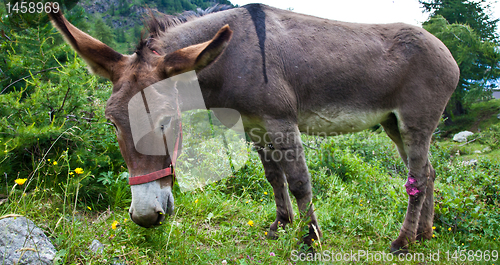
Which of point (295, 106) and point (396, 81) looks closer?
point (295, 106)

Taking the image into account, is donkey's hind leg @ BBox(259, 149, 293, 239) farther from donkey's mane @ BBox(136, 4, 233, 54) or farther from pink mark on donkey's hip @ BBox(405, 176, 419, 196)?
donkey's mane @ BBox(136, 4, 233, 54)

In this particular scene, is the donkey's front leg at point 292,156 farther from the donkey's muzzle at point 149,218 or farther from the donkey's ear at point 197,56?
the donkey's muzzle at point 149,218

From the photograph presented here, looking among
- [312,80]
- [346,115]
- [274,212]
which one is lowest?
[274,212]

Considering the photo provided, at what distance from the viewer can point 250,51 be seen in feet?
7.77

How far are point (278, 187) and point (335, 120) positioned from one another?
955 millimetres

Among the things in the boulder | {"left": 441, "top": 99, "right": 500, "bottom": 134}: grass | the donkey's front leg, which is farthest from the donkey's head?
{"left": 441, "top": 99, "right": 500, "bottom": 134}: grass

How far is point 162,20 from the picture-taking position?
2410mm

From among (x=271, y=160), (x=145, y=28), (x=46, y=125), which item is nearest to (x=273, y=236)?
(x=271, y=160)

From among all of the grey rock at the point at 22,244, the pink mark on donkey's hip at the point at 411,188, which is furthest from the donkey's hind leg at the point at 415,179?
the grey rock at the point at 22,244

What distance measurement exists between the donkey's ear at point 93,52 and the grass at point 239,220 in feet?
2.95

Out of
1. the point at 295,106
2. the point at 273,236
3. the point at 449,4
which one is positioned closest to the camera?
the point at 295,106

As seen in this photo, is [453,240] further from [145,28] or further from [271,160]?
[145,28]

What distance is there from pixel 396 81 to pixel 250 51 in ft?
5.20

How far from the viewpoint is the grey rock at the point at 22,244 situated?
6.06 feet
